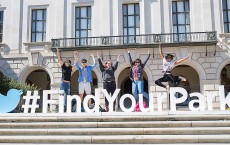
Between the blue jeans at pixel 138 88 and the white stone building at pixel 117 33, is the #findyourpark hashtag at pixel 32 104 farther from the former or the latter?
the white stone building at pixel 117 33

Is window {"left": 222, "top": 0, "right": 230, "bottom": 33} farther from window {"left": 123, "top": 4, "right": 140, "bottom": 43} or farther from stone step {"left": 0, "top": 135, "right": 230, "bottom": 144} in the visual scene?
stone step {"left": 0, "top": 135, "right": 230, "bottom": 144}

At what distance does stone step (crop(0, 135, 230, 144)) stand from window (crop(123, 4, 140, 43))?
46.7ft

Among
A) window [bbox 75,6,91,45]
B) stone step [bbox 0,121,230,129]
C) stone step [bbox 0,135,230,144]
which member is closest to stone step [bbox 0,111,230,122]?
stone step [bbox 0,121,230,129]

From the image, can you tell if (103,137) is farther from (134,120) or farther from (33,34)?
(33,34)

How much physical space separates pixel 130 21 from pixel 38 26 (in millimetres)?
7253

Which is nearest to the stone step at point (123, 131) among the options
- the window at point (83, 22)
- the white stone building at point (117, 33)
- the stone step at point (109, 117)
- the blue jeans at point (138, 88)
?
the stone step at point (109, 117)

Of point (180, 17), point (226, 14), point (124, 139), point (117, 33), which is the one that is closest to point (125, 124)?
point (124, 139)

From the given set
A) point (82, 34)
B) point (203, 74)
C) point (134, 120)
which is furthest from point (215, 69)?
point (134, 120)

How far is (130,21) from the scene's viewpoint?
22.9m

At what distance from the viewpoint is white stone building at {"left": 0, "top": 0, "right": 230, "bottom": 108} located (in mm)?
21281

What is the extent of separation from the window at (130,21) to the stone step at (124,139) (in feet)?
46.7

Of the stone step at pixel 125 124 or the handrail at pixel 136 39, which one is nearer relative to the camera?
the stone step at pixel 125 124

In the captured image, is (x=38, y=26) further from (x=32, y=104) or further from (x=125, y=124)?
(x=125, y=124)

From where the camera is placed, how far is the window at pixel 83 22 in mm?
23172
